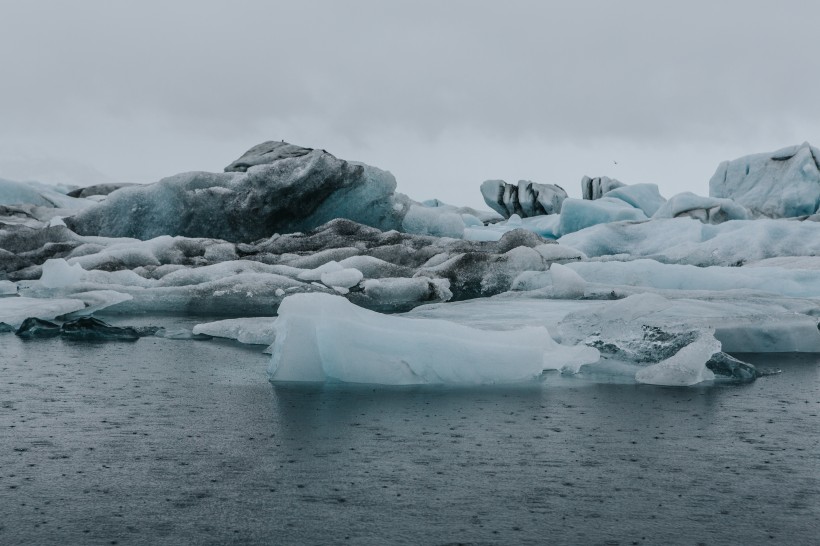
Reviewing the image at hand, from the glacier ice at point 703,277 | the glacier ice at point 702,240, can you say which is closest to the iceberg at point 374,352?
the glacier ice at point 703,277

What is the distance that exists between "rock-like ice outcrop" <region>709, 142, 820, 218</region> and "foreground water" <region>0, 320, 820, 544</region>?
23.8 metres

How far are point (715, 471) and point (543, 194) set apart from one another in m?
30.5

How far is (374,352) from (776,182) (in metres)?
26.1

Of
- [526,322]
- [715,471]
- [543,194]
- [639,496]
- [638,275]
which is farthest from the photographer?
[543,194]

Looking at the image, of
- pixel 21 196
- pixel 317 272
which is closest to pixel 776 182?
pixel 317 272

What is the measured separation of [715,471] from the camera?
3469 mm

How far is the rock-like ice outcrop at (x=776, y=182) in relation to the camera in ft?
88.9

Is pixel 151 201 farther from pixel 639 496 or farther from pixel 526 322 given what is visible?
pixel 639 496

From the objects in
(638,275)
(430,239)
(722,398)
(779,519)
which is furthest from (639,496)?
(430,239)

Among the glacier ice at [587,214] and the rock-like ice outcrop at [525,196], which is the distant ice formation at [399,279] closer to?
the glacier ice at [587,214]

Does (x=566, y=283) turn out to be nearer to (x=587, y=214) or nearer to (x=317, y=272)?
(x=317, y=272)

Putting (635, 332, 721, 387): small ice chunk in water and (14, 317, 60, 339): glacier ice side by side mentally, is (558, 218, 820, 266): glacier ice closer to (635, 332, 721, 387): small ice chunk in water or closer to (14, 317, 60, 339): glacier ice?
(635, 332, 721, 387): small ice chunk in water

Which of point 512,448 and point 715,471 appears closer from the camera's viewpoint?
point 715,471

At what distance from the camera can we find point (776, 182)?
93.0 ft
